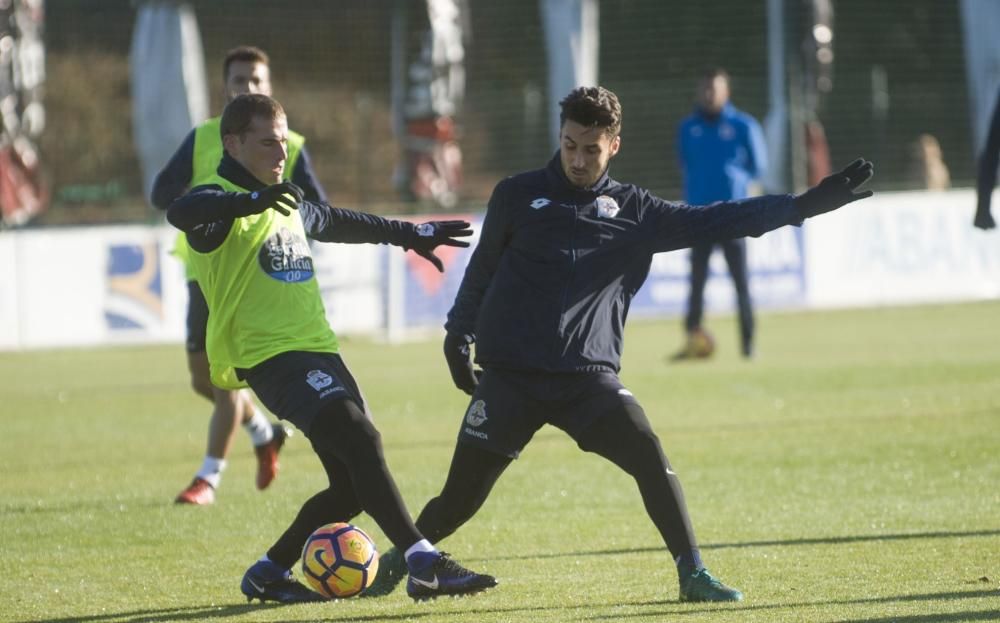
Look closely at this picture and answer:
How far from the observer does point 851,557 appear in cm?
664

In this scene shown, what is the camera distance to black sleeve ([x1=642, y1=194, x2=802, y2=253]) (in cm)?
586

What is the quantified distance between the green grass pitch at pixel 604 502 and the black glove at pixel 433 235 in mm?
1285

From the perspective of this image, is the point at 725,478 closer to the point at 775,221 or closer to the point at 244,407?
the point at 244,407

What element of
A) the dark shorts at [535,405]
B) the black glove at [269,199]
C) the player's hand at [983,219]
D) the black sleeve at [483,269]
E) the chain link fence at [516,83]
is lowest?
the dark shorts at [535,405]

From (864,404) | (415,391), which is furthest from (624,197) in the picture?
(415,391)

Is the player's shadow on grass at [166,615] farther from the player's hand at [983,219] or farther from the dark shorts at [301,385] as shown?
the player's hand at [983,219]

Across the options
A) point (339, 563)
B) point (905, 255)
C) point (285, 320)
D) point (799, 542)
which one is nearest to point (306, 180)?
point (285, 320)

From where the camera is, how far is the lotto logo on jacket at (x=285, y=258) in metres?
6.02

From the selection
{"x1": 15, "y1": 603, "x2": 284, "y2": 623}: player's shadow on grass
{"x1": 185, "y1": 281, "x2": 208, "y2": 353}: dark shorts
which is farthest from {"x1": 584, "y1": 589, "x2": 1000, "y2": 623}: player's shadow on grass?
{"x1": 185, "y1": 281, "x2": 208, "y2": 353}: dark shorts

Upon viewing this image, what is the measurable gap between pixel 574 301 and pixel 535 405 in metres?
0.39

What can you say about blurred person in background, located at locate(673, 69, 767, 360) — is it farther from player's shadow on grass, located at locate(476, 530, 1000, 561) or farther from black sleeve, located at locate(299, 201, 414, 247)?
black sleeve, located at locate(299, 201, 414, 247)

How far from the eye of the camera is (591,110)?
19.0 ft

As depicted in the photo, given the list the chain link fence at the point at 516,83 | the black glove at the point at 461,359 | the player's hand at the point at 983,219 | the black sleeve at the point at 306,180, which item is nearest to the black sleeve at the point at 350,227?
the black glove at the point at 461,359

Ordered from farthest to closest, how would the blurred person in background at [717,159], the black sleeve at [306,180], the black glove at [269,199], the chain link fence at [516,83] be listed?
the chain link fence at [516,83] → the blurred person in background at [717,159] → the black sleeve at [306,180] → the black glove at [269,199]
